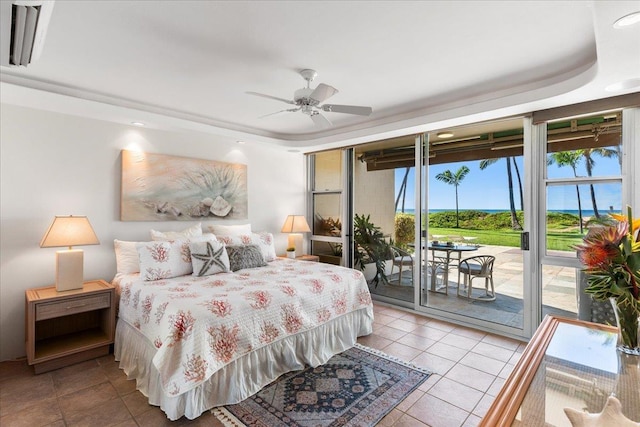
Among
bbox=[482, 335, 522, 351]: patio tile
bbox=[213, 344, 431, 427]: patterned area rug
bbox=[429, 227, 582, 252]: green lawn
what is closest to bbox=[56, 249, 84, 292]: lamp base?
bbox=[213, 344, 431, 427]: patterned area rug

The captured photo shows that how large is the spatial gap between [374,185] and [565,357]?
381cm

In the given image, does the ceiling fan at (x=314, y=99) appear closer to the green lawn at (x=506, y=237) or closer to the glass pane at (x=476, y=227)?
the glass pane at (x=476, y=227)

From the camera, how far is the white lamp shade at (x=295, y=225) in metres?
4.93

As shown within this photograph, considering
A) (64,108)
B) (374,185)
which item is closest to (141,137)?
(64,108)

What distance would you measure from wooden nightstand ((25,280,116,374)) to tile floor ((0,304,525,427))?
112mm

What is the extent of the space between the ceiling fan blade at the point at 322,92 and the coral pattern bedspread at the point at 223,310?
5.37 feet

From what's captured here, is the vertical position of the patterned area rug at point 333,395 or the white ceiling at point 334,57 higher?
the white ceiling at point 334,57

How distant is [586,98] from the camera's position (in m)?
2.78

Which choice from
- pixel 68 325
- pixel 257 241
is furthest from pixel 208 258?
pixel 68 325

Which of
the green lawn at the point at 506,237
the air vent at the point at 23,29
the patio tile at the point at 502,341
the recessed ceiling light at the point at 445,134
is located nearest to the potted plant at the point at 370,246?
the green lawn at the point at 506,237

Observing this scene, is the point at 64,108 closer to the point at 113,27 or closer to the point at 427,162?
the point at 113,27

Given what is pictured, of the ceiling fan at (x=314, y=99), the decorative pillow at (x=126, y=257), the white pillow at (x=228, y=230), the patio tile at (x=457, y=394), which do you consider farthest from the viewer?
the white pillow at (x=228, y=230)

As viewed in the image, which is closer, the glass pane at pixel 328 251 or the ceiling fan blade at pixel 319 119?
the ceiling fan blade at pixel 319 119

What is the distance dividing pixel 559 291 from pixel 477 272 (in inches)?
36.9
